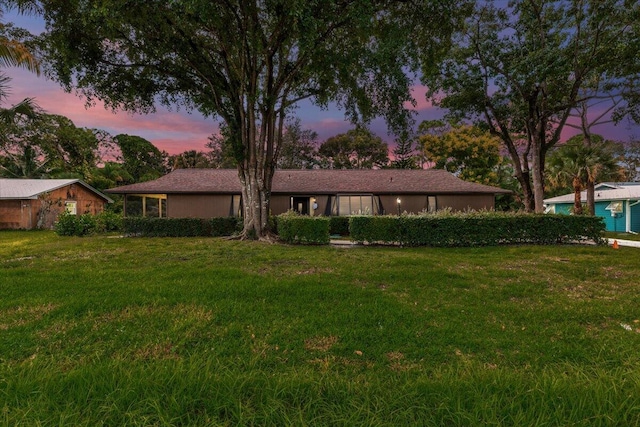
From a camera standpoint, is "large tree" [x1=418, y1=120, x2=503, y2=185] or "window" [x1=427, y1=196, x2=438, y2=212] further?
"large tree" [x1=418, y1=120, x2=503, y2=185]

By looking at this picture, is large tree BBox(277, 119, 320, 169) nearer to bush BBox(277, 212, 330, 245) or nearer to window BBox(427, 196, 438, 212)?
window BBox(427, 196, 438, 212)

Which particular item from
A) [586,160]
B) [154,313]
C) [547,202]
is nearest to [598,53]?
[586,160]

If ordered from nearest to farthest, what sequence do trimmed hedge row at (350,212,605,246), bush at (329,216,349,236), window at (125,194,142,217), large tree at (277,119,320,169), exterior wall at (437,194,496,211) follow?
trimmed hedge row at (350,212,605,246) → bush at (329,216,349,236) → exterior wall at (437,194,496,211) → window at (125,194,142,217) → large tree at (277,119,320,169)

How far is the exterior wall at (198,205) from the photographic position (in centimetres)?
1709

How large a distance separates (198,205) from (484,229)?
584 inches

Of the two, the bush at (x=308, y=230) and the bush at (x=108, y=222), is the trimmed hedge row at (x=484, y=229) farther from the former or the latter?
the bush at (x=108, y=222)

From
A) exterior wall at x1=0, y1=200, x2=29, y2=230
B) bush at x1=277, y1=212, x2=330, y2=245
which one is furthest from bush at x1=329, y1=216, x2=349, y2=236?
exterior wall at x1=0, y1=200, x2=29, y2=230

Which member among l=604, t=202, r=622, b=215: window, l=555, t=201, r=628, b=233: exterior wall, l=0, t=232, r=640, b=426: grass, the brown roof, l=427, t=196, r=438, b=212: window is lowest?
l=0, t=232, r=640, b=426: grass

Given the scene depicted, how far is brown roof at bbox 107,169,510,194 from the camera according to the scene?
55.8ft

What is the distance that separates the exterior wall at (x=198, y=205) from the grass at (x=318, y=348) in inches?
448

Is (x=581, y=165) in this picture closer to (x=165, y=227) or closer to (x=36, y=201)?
(x=165, y=227)

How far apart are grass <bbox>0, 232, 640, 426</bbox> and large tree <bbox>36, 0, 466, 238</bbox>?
242 inches

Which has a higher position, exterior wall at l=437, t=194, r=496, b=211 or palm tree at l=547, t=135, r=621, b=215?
palm tree at l=547, t=135, r=621, b=215

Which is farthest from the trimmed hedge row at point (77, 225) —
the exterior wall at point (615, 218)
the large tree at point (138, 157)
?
the exterior wall at point (615, 218)
